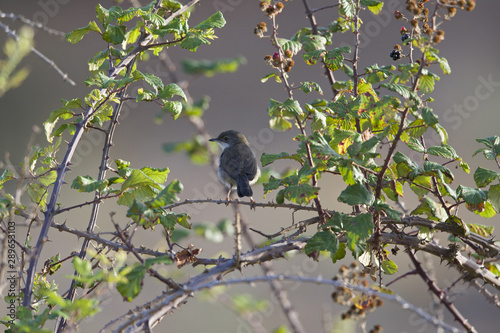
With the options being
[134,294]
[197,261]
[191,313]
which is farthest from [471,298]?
[134,294]

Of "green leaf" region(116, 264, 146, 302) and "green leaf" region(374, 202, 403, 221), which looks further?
"green leaf" region(374, 202, 403, 221)

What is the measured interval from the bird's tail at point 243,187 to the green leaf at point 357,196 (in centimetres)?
221

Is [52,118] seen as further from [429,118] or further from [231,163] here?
[231,163]

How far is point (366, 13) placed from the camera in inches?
392

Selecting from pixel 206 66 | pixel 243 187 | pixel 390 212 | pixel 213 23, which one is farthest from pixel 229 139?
pixel 206 66

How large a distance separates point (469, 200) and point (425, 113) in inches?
20.0

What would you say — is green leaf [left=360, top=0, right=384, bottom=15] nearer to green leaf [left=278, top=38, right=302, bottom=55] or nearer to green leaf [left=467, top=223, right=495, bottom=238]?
green leaf [left=278, top=38, right=302, bottom=55]

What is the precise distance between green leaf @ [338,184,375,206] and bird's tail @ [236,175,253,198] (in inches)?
87.2

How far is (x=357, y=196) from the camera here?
201 cm

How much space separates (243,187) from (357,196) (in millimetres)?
2347

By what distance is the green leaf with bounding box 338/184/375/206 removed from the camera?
1992mm

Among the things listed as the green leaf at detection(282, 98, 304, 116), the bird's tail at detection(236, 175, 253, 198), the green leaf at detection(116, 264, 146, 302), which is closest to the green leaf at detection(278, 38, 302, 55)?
the green leaf at detection(282, 98, 304, 116)

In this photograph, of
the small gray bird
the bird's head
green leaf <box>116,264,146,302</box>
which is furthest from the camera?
the bird's head

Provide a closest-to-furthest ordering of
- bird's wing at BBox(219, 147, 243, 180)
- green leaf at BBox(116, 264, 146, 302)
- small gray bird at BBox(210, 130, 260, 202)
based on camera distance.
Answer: green leaf at BBox(116, 264, 146, 302) < small gray bird at BBox(210, 130, 260, 202) < bird's wing at BBox(219, 147, 243, 180)
